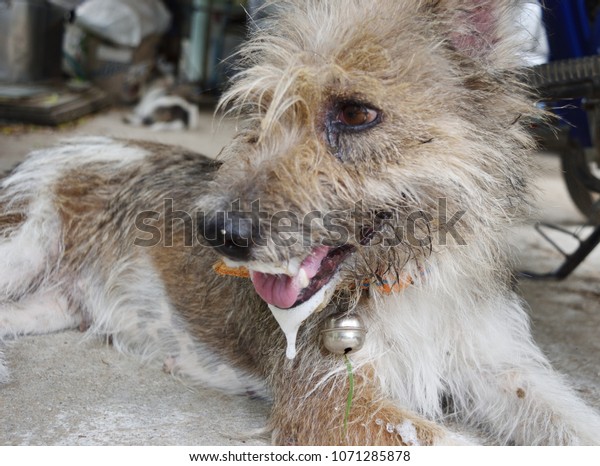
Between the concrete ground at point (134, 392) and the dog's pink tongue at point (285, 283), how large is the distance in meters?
0.65

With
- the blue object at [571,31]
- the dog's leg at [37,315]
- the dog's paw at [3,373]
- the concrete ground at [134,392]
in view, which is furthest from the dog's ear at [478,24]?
the dog's leg at [37,315]

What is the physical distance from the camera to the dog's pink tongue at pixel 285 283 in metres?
2.45

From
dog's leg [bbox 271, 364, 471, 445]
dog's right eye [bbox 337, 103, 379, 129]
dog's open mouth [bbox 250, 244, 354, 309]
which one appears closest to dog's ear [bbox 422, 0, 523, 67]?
dog's right eye [bbox 337, 103, 379, 129]

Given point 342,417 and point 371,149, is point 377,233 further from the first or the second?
point 342,417

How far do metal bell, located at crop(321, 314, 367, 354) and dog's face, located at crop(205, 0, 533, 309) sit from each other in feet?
0.59

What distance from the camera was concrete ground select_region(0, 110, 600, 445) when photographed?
9.16 feet

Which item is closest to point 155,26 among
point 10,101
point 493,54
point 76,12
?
point 76,12

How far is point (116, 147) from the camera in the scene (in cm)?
426

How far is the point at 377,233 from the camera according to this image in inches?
99.2

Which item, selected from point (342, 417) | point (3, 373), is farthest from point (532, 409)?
point (3, 373)

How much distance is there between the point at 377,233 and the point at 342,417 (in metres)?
0.70

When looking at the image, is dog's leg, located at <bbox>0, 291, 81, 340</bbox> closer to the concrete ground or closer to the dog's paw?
the concrete ground

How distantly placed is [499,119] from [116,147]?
2424 mm

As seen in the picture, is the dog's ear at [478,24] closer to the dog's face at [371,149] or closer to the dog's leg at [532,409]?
the dog's face at [371,149]
